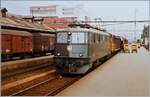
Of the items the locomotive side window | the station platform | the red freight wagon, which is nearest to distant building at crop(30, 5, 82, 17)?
the red freight wagon

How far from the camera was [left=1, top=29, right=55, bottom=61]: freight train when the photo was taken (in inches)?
988

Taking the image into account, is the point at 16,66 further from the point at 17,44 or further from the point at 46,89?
the point at 46,89

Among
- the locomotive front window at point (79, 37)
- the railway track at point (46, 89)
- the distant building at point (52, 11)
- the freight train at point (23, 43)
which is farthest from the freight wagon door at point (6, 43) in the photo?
the distant building at point (52, 11)

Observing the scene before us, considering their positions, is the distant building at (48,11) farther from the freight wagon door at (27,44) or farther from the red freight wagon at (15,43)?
the red freight wagon at (15,43)

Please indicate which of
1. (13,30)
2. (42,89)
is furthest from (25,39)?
(42,89)

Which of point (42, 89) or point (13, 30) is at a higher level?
point (13, 30)

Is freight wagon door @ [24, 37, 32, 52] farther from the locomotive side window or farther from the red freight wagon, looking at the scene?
the locomotive side window

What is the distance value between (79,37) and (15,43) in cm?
1082

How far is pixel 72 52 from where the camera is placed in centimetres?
1736

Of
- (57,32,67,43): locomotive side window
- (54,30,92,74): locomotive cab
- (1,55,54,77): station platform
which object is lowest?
(1,55,54,77): station platform

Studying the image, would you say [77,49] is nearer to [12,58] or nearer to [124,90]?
[124,90]

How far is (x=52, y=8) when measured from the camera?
94688 mm

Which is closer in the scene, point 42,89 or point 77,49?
point 42,89

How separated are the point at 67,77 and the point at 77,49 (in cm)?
147
